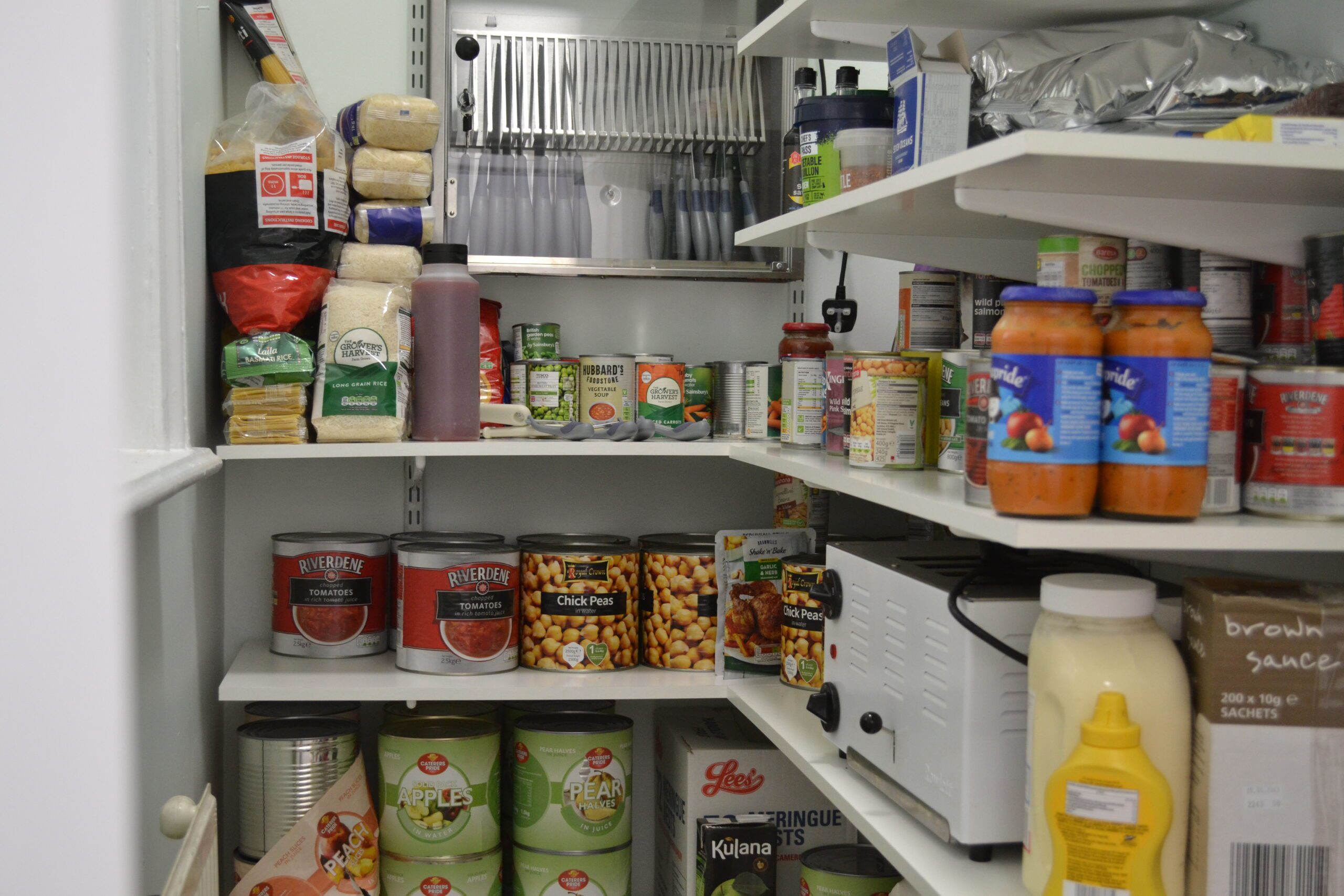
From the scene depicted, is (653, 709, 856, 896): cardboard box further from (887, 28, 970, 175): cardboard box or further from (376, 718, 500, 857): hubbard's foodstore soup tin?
(887, 28, 970, 175): cardboard box

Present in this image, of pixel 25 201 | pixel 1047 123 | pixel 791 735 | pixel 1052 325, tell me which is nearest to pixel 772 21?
pixel 1047 123

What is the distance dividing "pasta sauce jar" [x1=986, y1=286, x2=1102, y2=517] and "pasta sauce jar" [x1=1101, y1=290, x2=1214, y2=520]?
0.02 metres

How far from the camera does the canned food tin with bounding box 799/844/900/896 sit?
1812 mm

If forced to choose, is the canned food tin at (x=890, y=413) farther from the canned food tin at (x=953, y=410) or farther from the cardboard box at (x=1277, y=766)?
the cardboard box at (x=1277, y=766)

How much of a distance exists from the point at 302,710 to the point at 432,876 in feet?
1.37

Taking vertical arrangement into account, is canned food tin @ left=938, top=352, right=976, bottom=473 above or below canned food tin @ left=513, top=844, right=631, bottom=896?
above

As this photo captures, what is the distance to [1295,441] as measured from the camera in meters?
1.11

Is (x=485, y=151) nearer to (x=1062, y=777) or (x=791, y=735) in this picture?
(x=791, y=735)

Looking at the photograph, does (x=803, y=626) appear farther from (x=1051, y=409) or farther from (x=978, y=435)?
(x=1051, y=409)

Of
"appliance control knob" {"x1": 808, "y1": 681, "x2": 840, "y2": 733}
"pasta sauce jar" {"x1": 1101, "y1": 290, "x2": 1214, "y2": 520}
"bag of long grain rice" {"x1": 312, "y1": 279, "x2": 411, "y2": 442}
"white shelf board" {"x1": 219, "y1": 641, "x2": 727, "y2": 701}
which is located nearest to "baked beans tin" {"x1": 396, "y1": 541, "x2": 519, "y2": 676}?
"white shelf board" {"x1": 219, "y1": 641, "x2": 727, "y2": 701}

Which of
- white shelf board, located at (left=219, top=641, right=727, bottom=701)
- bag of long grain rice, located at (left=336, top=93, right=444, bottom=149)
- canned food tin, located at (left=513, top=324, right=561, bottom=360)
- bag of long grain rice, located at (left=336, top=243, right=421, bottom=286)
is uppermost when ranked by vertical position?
bag of long grain rice, located at (left=336, top=93, right=444, bottom=149)

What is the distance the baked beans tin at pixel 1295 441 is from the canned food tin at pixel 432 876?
1.53m

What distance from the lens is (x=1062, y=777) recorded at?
108 cm

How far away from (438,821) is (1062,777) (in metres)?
1.36
